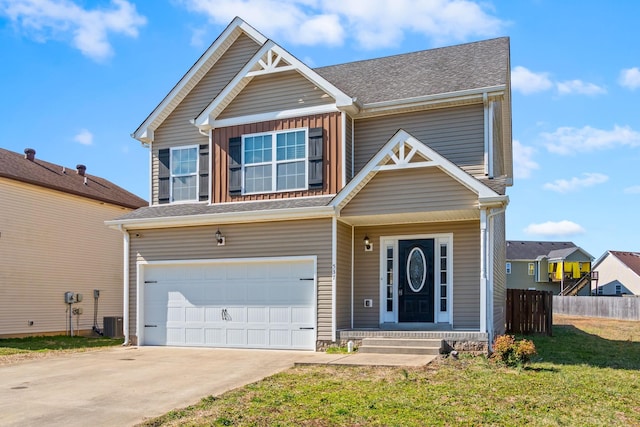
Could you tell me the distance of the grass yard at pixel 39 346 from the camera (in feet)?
48.5

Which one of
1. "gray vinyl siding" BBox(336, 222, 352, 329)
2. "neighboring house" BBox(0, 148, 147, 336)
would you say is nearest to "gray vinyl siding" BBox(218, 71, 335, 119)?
"gray vinyl siding" BBox(336, 222, 352, 329)

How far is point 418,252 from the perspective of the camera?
14.5m

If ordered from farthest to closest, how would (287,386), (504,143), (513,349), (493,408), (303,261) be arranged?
(504,143)
(303,261)
(513,349)
(287,386)
(493,408)

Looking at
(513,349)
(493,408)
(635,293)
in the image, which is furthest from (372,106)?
(635,293)

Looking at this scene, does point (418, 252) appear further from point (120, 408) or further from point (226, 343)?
point (120, 408)

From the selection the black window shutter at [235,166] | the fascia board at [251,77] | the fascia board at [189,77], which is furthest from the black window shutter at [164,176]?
the black window shutter at [235,166]

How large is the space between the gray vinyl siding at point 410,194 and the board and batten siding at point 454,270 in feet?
5.21

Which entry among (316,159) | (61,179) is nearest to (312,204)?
(316,159)

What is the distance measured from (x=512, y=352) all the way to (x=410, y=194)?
3787mm

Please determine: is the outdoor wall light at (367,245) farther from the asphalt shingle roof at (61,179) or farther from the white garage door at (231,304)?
the asphalt shingle roof at (61,179)

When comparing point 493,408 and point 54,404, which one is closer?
point 493,408

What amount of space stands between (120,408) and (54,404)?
106 cm

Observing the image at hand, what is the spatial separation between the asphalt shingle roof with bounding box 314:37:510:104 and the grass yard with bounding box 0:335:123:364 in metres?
9.98

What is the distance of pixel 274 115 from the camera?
1536 cm
